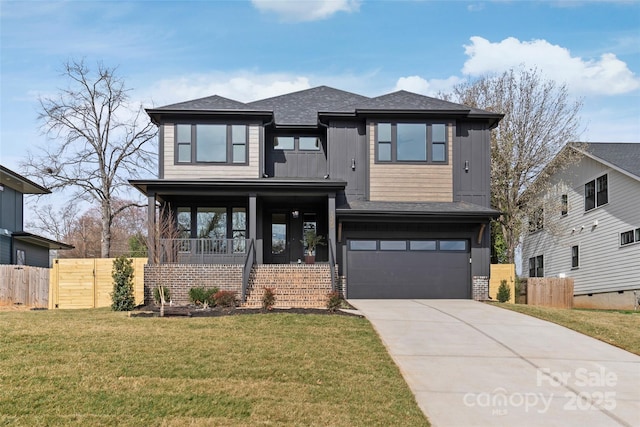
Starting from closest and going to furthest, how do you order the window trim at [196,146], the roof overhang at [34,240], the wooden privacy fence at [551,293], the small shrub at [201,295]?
the small shrub at [201,295] → the window trim at [196,146] → the wooden privacy fence at [551,293] → the roof overhang at [34,240]

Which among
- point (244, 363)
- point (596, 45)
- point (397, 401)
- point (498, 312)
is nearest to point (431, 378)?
point (397, 401)

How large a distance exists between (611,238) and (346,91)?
41.7 ft

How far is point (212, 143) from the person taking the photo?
71.0ft

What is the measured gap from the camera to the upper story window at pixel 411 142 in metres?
21.5

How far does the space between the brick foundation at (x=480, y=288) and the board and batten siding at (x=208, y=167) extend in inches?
331

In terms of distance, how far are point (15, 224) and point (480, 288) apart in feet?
68.5

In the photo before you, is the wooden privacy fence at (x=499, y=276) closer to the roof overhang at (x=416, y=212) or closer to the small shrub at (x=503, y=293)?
the small shrub at (x=503, y=293)

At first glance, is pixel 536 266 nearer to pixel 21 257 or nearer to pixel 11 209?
Answer: pixel 21 257

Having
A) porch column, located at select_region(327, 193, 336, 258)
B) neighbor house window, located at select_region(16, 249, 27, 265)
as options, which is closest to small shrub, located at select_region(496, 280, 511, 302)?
porch column, located at select_region(327, 193, 336, 258)

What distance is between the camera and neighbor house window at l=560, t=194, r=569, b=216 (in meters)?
28.5

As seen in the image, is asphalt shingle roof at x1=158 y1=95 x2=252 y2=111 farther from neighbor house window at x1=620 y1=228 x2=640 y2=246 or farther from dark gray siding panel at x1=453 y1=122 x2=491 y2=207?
neighbor house window at x1=620 y1=228 x2=640 y2=246

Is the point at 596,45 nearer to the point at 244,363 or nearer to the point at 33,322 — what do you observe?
the point at 244,363

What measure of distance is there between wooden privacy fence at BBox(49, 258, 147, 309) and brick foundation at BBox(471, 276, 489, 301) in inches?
441

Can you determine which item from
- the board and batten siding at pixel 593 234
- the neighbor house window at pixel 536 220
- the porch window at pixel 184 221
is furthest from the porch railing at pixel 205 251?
the neighbor house window at pixel 536 220
